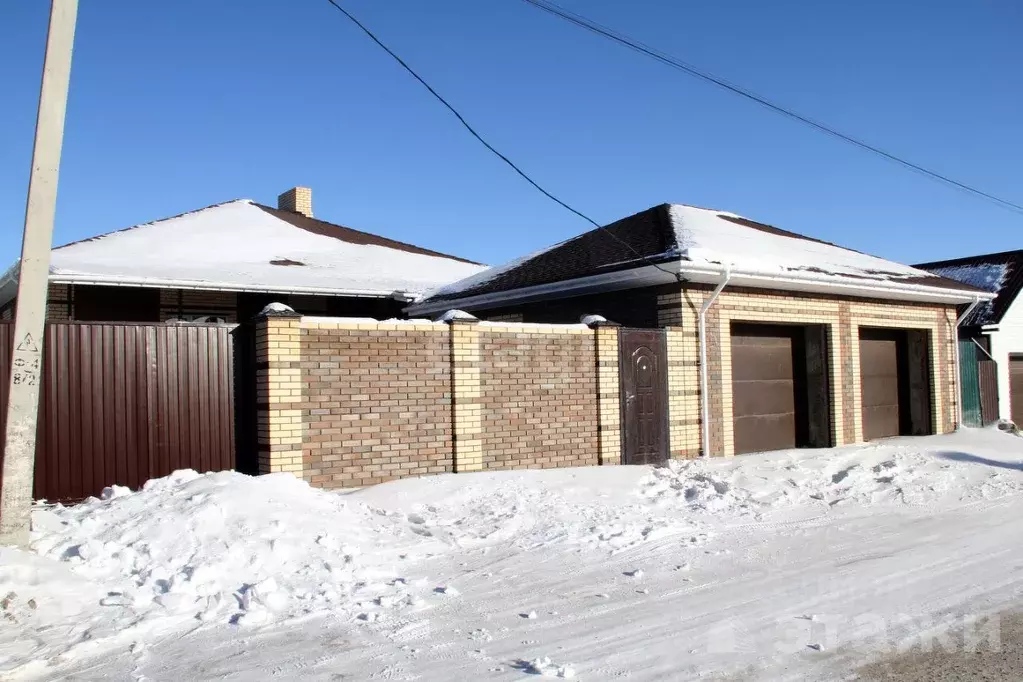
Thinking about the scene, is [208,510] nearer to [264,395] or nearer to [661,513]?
[264,395]

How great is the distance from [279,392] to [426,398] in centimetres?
179

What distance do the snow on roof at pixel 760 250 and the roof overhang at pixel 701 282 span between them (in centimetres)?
14

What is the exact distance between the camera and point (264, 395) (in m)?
8.53

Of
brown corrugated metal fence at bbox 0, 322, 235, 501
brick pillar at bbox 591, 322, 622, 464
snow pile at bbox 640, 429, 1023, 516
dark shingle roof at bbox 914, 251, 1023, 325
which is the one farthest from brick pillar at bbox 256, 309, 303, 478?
dark shingle roof at bbox 914, 251, 1023, 325

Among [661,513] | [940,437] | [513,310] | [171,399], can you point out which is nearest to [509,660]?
[661,513]

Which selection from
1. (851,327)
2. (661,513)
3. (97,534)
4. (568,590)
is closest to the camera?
(568,590)

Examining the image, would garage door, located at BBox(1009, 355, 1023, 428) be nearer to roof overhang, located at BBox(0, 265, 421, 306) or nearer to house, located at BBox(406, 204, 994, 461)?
house, located at BBox(406, 204, 994, 461)

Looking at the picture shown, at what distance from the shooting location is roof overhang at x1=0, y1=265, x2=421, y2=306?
41.0 feet

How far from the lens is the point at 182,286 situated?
13273mm

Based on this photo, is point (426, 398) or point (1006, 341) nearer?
point (426, 398)

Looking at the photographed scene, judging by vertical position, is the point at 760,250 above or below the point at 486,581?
above

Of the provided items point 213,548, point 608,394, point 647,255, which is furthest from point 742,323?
point 213,548

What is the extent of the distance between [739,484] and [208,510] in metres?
6.05

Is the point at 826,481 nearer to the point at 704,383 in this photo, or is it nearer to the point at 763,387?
the point at 704,383
